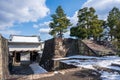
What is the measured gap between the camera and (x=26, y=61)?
2377cm

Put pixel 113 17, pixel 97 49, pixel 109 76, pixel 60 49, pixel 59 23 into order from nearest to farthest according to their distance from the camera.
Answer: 1. pixel 109 76
2. pixel 97 49
3. pixel 60 49
4. pixel 113 17
5. pixel 59 23

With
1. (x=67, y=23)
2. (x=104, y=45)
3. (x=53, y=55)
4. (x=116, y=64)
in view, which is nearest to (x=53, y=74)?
(x=116, y=64)

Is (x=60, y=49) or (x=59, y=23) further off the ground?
(x=59, y=23)

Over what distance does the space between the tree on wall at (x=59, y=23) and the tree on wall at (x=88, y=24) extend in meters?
4.74

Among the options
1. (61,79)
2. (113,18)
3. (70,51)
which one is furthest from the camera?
(113,18)

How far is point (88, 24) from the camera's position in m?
21.0

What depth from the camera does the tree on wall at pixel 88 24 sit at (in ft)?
68.5

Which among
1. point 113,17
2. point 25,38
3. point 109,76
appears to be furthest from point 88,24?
point 109,76

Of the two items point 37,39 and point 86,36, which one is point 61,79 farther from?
point 37,39

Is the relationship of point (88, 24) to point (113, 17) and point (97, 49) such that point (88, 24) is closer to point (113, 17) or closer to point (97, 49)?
point (113, 17)

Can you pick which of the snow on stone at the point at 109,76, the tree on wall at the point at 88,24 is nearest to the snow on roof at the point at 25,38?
the tree on wall at the point at 88,24

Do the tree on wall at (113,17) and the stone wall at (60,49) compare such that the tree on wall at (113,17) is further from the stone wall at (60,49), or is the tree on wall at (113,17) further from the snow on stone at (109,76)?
the snow on stone at (109,76)

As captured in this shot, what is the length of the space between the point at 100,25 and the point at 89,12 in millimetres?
2203

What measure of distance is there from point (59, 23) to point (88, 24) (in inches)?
245
